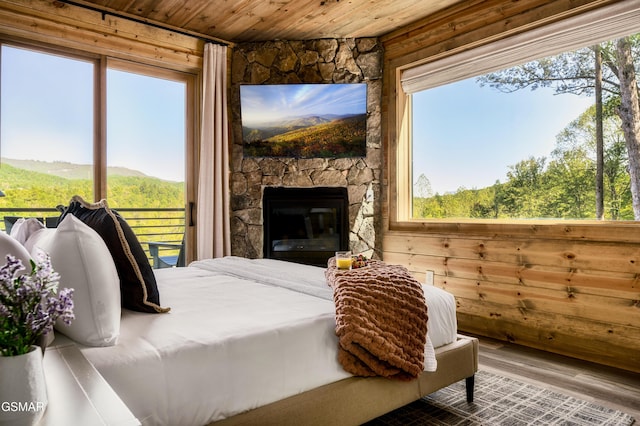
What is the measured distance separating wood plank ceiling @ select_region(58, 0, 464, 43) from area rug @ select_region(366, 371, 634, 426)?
286 centimetres

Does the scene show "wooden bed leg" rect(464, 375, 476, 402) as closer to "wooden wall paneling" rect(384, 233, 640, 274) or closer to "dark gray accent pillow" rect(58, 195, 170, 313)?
"wooden wall paneling" rect(384, 233, 640, 274)

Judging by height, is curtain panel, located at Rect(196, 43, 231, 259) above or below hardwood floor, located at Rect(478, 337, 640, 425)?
above

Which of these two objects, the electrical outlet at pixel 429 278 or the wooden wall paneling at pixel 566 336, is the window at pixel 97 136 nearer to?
the electrical outlet at pixel 429 278

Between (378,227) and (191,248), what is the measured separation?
179 centimetres

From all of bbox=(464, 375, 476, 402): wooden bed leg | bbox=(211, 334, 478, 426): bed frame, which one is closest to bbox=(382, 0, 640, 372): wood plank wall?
bbox=(464, 375, 476, 402): wooden bed leg

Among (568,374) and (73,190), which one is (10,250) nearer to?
(568,374)

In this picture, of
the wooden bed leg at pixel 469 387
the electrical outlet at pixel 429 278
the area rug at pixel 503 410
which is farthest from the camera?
the electrical outlet at pixel 429 278

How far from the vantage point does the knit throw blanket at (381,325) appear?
157cm

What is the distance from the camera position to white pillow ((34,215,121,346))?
122 cm

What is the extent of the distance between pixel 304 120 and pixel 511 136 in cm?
183

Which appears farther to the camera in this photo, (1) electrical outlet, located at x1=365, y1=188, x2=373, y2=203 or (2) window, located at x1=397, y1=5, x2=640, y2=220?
(1) electrical outlet, located at x1=365, y1=188, x2=373, y2=203

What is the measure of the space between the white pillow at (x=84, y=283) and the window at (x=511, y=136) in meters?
3.02

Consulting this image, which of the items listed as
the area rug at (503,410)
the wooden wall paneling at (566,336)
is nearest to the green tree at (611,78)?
the wooden wall paneling at (566,336)
